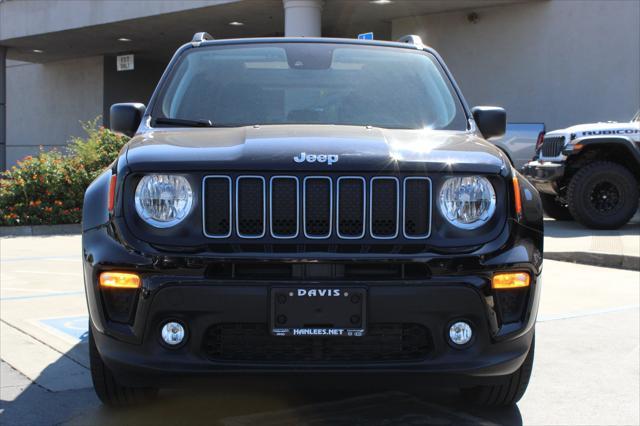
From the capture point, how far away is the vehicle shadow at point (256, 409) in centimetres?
364

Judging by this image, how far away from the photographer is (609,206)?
12211 millimetres

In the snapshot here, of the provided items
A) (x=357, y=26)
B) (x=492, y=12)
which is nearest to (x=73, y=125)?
(x=357, y=26)

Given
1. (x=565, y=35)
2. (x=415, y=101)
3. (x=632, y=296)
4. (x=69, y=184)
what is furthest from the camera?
(x=565, y=35)

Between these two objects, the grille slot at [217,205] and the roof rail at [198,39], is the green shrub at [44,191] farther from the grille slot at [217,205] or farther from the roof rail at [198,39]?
the grille slot at [217,205]

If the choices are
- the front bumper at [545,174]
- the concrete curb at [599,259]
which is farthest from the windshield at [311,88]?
the front bumper at [545,174]

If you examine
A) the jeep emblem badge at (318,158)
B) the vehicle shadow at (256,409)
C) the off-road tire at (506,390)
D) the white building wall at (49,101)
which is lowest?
the vehicle shadow at (256,409)

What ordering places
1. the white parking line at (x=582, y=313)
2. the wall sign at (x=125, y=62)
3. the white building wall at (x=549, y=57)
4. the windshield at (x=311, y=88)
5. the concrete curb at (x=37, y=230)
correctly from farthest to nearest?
the wall sign at (x=125, y=62), the white building wall at (x=549, y=57), the concrete curb at (x=37, y=230), the white parking line at (x=582, y=313), the windshield at (x=311, y=88)

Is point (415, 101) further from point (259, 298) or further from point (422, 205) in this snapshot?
point (259, 298)

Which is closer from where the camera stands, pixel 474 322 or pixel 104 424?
pixel 474 322

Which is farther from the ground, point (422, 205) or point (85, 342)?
point (422, 205)

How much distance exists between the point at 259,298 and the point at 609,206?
10.3 metres

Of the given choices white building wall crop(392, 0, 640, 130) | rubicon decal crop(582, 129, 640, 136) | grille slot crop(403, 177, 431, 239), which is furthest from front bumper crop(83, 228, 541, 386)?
white building wall crop(392, 0, 640, 130)

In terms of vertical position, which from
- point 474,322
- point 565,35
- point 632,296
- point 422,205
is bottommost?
point 632,296

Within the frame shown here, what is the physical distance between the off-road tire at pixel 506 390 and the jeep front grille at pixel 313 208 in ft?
3.02
